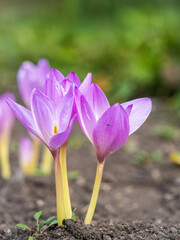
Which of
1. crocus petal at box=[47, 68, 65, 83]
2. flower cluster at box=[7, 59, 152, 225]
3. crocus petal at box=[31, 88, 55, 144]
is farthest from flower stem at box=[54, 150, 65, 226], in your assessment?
crocus petal at box=[47, 68, 65, 83]

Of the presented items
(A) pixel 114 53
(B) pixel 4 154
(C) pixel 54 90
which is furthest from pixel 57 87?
(A) pixel 114 53

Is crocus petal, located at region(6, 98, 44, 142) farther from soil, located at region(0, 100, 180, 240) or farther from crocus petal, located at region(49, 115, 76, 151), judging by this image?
soil, located at region(0, 100, 180, 240)

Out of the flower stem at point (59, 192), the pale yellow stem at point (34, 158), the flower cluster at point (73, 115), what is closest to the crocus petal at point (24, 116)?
the flower cluster at point (73, 115)

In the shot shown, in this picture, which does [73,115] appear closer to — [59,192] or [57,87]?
[57,87]

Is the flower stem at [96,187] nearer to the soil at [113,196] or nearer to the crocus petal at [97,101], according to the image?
the soil at [113,196]

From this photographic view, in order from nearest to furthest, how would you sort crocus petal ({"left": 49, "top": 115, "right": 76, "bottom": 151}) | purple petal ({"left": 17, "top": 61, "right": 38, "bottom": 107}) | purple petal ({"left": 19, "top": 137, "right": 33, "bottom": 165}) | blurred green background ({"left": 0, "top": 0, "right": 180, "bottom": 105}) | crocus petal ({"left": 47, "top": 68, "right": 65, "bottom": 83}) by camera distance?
crocus petal ({"left": 49, "top": 115, "right": 76, "bottom": 151}) < crocus petal ({"left": 47, "top": 68, "right": 65, "bottom": 83}) < purple petal ({"left": 17, "top": 61, "right": 38, "bottom": 107}) < purple petal ({"left": 19, "top": 137, "right": 33, "bottom": 165}) < blurred green background ({"left": 0, "top": 0, "right": 180, "bottom": 105})

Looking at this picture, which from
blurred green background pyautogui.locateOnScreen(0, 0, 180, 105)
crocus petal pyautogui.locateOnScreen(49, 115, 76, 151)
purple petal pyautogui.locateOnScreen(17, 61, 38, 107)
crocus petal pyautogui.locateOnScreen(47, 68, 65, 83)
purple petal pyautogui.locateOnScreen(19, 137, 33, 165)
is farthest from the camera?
blurred green background pyautogui.locateOnScreen(0, 0, 180, 105)
